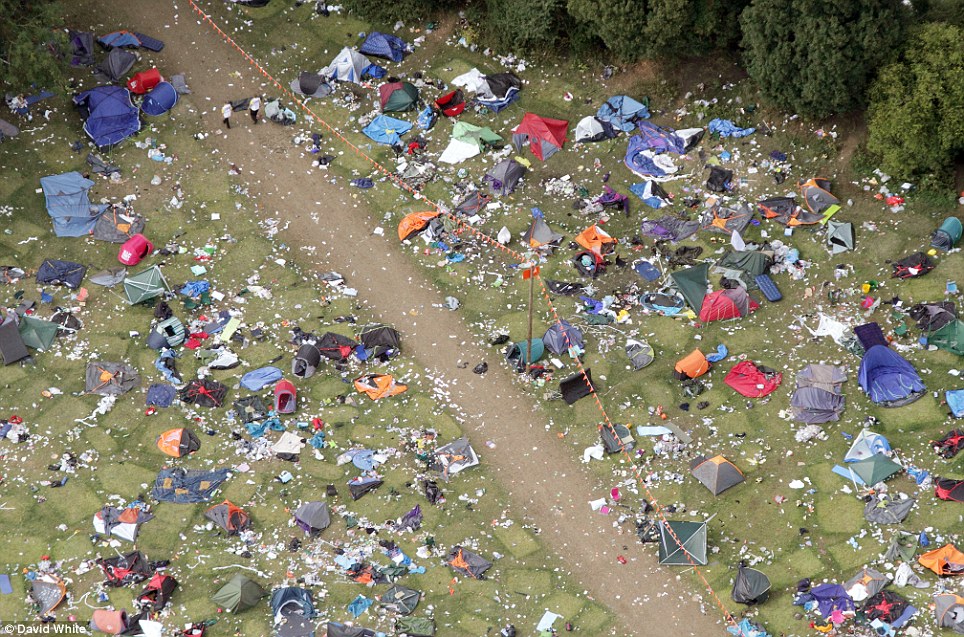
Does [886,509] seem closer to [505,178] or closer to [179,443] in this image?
[505,178]

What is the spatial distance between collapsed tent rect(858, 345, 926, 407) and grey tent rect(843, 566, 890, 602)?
6.17 m

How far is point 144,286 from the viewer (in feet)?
153

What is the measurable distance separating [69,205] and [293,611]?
65.6ft

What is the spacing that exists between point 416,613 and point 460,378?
9003 mm

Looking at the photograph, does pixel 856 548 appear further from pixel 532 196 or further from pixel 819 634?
pixel 532 196

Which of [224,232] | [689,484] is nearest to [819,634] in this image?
[689,484]

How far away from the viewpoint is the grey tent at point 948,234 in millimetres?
44844

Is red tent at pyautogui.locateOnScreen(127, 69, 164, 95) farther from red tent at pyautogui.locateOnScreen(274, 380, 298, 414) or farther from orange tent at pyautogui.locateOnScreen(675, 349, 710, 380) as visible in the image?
orange tent at pyautogui.locateOnScreen(675, 349, 710, 380)

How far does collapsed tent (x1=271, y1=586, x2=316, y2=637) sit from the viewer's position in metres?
38.7

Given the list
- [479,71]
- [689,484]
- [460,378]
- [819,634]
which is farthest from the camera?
[479,71]

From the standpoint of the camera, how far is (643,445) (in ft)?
139

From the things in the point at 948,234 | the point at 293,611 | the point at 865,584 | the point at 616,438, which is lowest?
the point at 293,611

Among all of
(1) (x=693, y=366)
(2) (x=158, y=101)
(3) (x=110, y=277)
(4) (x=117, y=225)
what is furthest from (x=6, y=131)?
(1) (x=693, y=366)

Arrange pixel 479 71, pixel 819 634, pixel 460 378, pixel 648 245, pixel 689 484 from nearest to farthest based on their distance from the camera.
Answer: pixel 819 634, pixel 689 484, pixel 460 378, pixel 648 245, pixel 479 71
